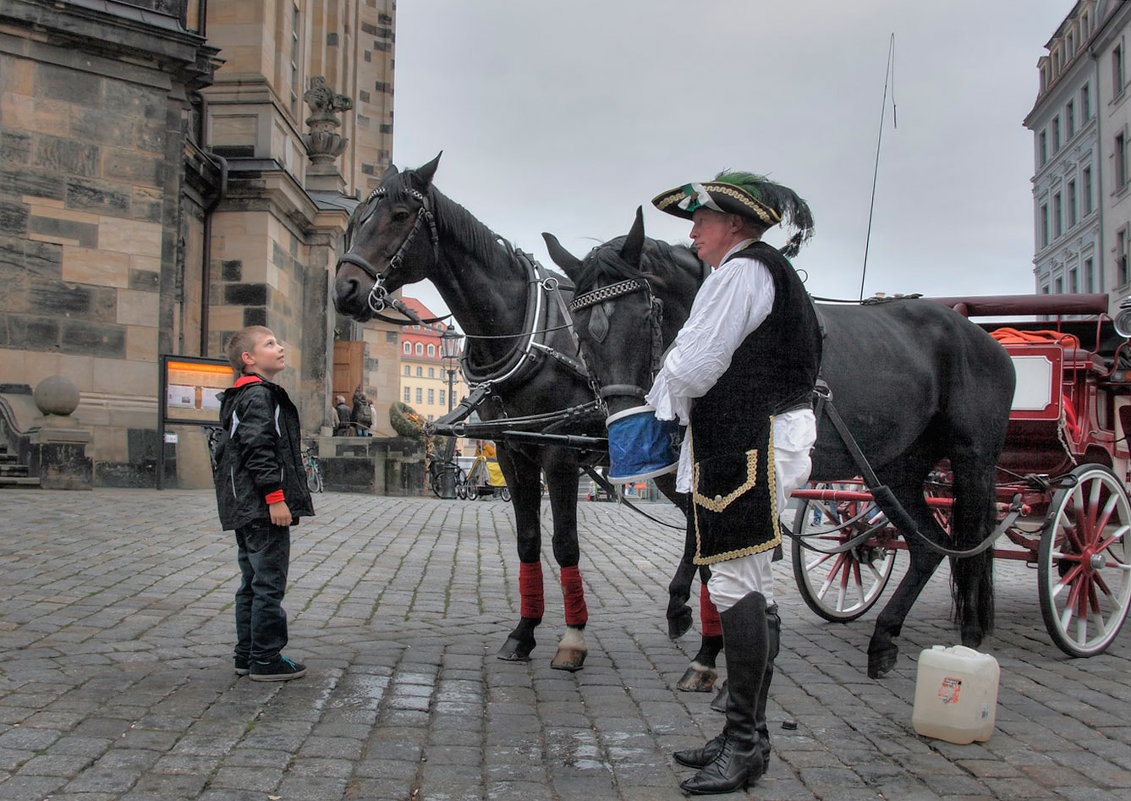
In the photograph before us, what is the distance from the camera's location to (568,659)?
482 cm

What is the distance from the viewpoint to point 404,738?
3652 millimetres

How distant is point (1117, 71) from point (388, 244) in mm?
44808

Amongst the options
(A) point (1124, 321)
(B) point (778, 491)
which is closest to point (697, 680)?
(B) point (778, 491)

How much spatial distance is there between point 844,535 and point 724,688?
8.78ft

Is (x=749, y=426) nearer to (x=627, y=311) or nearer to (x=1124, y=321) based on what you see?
(x=627, y=311)

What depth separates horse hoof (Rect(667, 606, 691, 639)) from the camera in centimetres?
556

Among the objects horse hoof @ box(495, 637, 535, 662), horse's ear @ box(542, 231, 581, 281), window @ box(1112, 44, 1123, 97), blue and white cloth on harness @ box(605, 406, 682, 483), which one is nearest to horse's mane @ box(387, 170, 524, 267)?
horse's ear @ box(542, 231, 581, 281)

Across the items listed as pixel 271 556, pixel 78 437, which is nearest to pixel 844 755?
pixel 271 556

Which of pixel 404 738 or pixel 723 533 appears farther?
pixel 404 738

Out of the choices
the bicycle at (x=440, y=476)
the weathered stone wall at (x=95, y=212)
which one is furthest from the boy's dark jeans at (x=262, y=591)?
the bicycle at (x=440, y=476)

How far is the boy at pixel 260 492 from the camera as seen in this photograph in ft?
14.5

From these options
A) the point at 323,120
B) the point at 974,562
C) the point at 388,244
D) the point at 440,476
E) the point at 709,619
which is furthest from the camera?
the point at 440,476

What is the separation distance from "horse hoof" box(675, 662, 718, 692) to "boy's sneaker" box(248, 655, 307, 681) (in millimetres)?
1737

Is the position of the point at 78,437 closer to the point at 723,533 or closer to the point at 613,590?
the point at 613,590
